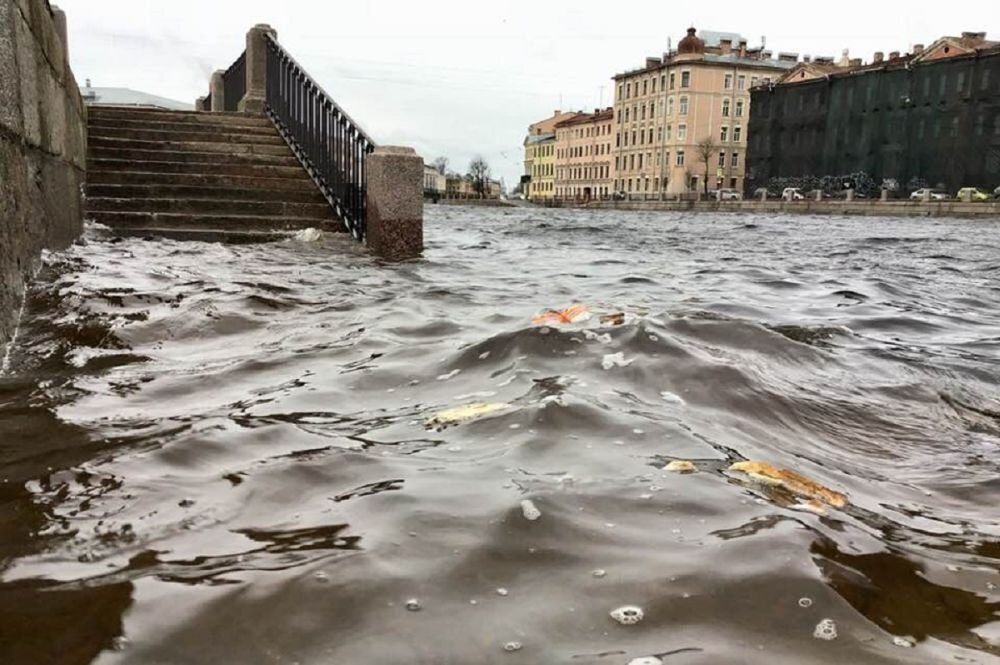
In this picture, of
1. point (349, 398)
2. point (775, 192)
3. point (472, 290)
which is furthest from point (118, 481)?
point (775, 192)

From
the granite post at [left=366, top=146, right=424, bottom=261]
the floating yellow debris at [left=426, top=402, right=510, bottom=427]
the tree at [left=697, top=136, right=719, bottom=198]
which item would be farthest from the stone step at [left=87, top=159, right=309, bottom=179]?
the tree at [left=697, top=136, right=719, bottom=198]

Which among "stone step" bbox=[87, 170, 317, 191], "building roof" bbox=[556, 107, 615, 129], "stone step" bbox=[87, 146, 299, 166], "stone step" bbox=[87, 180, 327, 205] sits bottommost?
"stone step" bbox=[87, 180, 327, 205]

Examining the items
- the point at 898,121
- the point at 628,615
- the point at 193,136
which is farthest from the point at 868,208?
the point at 628,615

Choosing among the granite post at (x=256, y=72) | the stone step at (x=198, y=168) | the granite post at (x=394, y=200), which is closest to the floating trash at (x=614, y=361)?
the granite post at (x=394, y=200)

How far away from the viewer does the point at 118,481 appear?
1.98 m

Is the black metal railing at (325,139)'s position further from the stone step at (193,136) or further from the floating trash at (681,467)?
the floating trash at (681,467)

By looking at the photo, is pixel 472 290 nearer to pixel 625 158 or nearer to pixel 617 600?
pixel 617 600

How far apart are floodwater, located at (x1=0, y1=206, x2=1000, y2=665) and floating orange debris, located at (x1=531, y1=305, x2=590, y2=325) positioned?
0.22 meters

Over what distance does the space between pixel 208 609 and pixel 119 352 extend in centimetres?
239

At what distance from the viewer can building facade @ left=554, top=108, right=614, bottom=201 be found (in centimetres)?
11338

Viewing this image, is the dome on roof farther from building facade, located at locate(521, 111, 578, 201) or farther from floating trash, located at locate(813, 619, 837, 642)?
floating trash, located at locate(813, 619, 837, 642)

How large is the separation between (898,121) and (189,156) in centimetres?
6479

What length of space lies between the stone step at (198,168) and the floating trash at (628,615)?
1026 centimetres

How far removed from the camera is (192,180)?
10320 millimetres
